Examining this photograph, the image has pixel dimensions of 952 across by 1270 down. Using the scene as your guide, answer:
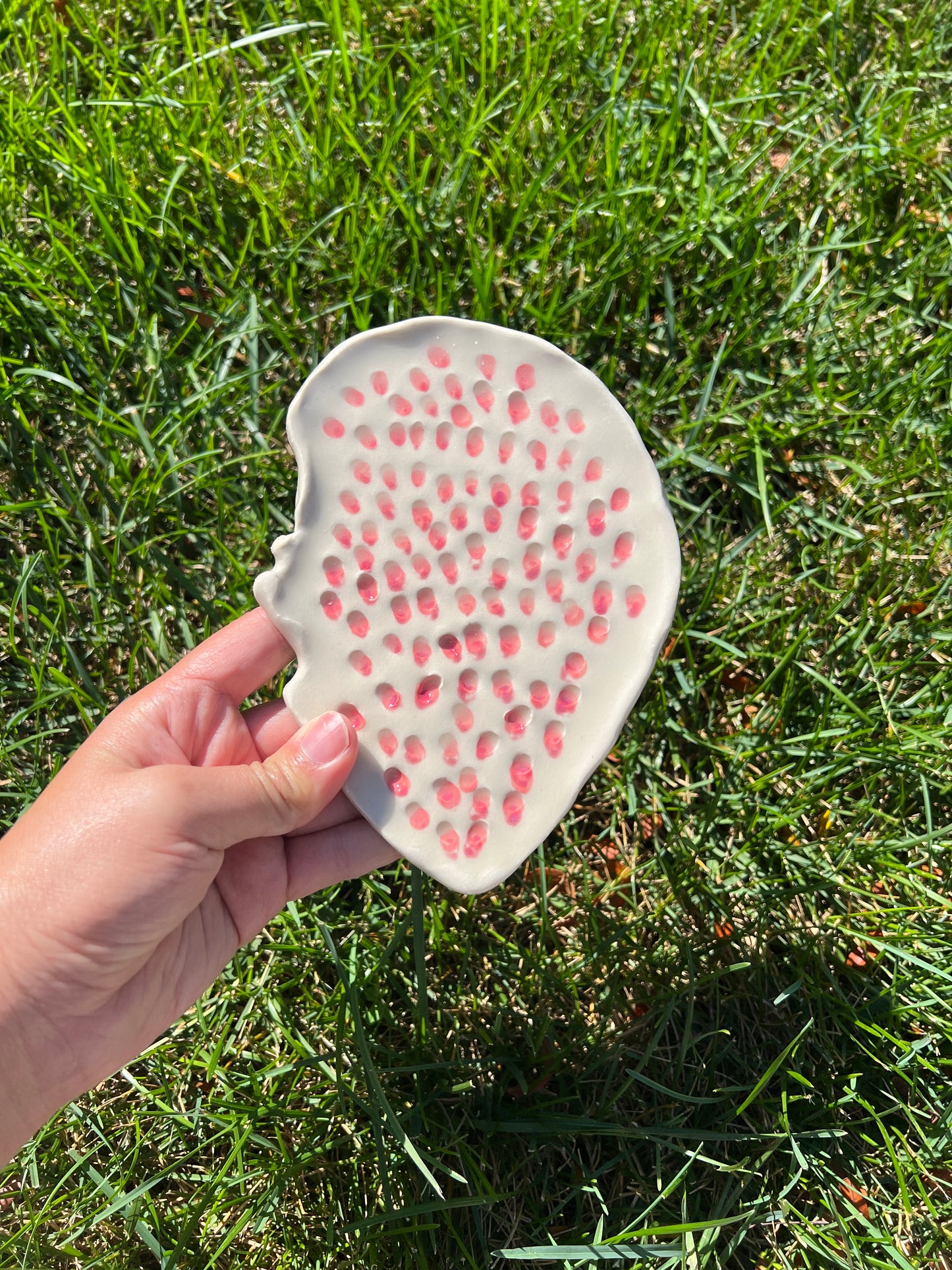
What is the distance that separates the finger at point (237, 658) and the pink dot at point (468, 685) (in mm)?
252

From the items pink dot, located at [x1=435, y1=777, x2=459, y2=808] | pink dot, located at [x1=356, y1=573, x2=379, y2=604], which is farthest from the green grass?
pink dot, located at [x1=356, y1=573, x2=379, y2=604]

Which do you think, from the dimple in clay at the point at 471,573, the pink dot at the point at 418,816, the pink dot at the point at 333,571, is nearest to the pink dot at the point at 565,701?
the dimple in clay at the point at 471,573

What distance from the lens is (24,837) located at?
47.9 inches

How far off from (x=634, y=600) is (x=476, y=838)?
0.36 meters

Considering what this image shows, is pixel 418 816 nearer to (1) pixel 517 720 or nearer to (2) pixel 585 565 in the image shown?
(1) pixel 517 720

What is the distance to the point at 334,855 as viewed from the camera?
1371 mm

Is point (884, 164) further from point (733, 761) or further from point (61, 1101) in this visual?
point (61, 1101)

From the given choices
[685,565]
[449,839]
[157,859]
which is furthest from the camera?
[685,565]

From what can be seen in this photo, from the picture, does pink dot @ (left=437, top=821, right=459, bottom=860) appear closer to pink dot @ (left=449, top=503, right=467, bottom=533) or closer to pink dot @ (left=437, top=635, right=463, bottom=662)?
pink dot @ (left=437, top=635, right=463, bottom=662)

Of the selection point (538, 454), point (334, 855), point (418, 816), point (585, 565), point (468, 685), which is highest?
point (538, 454)

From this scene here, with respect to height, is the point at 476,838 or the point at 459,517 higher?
the point at 459,517

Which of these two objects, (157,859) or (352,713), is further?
(352,713)

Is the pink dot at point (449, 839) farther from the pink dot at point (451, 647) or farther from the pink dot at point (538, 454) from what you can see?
the pink dot at point (538, 454)

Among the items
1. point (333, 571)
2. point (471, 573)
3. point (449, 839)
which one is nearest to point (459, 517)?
point (471, 573)
